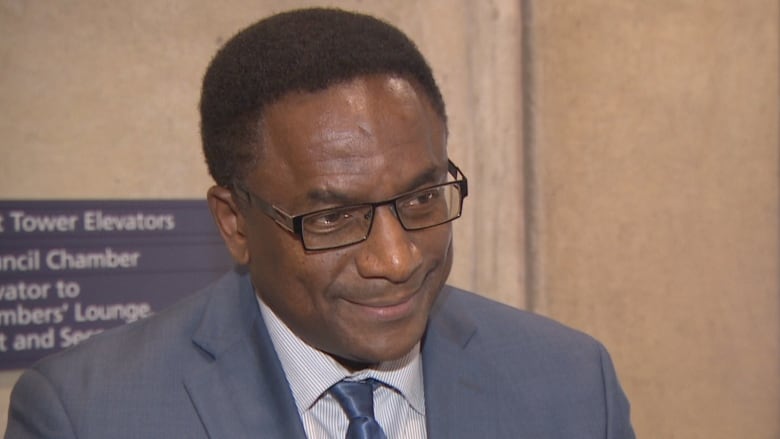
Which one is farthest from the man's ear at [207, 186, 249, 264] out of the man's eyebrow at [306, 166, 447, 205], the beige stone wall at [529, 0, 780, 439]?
the beige stone wall at [529, 0, 780, 439]

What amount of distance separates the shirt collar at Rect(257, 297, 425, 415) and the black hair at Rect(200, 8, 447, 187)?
0.90 feet

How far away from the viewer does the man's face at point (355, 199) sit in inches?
50.9

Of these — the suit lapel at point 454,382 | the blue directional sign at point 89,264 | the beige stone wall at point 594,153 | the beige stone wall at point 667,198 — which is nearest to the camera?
the suit lapel at point 454,382

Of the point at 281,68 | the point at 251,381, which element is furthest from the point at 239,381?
the point at 281,68

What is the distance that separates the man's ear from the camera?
1.48 meters

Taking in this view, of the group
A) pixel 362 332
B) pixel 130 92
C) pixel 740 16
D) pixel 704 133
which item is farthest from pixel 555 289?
pixel 362 332

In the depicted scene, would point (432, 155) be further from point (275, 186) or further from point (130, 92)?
point (130, 92)

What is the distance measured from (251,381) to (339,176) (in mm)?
414

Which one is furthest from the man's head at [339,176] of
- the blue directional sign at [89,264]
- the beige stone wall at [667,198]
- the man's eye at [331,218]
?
the beige stone wall at [667,198]

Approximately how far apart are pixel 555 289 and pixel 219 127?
63.1 inches

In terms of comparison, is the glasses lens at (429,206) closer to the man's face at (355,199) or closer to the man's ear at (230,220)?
the man's face at (355,199)

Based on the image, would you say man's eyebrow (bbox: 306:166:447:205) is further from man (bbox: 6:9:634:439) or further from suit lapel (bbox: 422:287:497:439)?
suit lapel (bbox: 422:287:497:439)

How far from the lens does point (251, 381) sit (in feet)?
4.88

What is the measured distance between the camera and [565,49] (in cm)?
274
